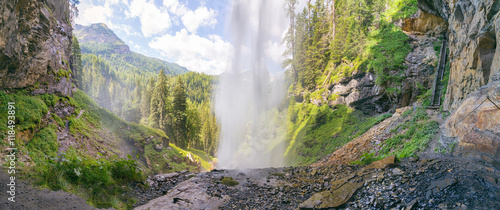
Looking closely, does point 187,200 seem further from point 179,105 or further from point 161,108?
point 161,108

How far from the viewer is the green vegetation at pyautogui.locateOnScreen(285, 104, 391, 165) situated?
15.8 m

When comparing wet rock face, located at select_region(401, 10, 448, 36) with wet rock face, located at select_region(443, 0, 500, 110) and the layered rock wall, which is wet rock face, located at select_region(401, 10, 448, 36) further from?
wet rock face, located at select_region(443, 0, 500, 110)

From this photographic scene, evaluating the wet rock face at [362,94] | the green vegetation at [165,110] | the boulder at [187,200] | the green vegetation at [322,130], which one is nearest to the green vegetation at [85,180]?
the boulder at [187,200]

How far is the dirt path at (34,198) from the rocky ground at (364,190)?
6.07 feet

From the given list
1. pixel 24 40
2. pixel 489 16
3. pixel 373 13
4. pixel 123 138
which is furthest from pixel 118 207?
pixel 373 13

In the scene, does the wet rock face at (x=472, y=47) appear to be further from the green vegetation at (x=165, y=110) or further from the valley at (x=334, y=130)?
the green vegetation at (x=165, y=110)

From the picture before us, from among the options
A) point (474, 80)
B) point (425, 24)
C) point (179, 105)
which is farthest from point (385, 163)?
point (179, 105)

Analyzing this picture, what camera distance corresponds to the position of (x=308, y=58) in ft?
88.9

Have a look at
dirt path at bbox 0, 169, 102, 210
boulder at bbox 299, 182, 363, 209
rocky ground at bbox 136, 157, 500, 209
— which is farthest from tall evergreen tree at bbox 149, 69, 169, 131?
boulder at bbox 299, 182, 363, 209

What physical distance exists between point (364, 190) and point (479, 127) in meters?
3.96

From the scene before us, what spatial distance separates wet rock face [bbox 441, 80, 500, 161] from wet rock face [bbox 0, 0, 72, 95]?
16.5 meters

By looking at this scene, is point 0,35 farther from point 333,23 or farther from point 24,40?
point 333,23

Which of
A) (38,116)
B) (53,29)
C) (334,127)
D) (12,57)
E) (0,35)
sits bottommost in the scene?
(334,127)

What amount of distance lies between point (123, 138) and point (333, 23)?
3014 centimetres
